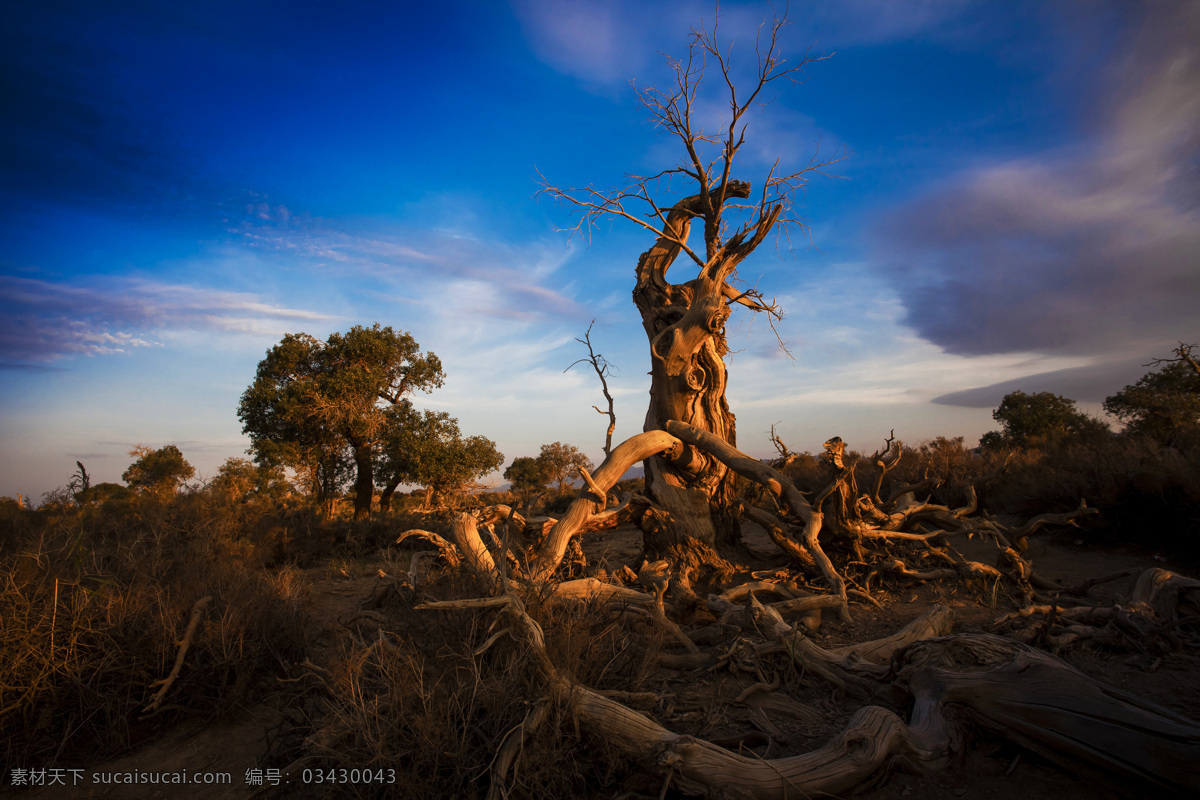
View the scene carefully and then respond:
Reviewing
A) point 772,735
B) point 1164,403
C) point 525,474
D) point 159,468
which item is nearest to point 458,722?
point 772,735

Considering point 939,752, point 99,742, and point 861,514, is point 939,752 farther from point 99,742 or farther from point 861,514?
point 99,742

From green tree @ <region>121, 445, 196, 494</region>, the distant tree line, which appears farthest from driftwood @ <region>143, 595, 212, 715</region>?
green tree @ <region>121, 445, 196, 494</region>

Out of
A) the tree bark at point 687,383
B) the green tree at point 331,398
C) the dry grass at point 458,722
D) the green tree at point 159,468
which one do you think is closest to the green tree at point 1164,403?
the tree bark at point 687,383

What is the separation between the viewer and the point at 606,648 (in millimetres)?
3619

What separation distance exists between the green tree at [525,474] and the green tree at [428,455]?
10309 mm

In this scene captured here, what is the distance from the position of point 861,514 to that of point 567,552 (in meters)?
3.86

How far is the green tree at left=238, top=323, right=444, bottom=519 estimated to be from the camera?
14.4m

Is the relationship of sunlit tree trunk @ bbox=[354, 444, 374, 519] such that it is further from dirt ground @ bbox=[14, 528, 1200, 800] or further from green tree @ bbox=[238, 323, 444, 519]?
dirt ground @ bbox=[14, 528, 1200, 800]

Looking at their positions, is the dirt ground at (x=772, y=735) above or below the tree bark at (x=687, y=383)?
below

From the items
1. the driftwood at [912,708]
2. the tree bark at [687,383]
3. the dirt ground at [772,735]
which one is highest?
the tree bark at [687,383]

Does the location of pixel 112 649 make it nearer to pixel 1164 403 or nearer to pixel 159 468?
pixel 1164 403

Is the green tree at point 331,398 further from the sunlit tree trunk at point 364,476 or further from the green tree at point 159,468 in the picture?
the green tree at point 159,468

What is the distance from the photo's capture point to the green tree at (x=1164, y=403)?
14.4 meters

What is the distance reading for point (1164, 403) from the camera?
50.4 ft
